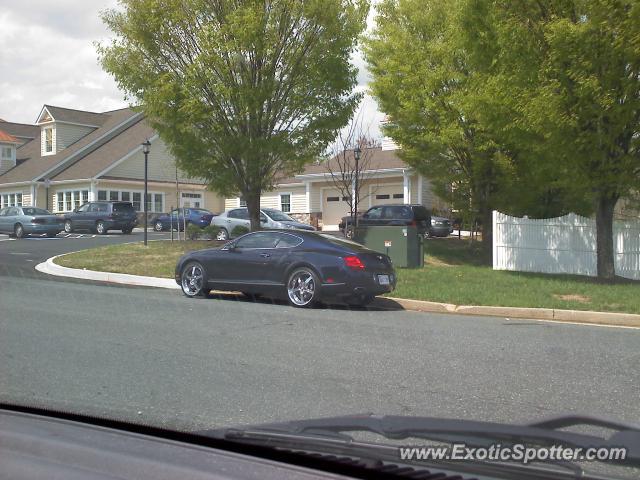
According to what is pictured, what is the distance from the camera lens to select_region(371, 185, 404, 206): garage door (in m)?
33.0

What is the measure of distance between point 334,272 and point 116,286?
6.03m

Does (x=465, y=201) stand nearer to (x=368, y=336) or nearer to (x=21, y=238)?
(x=368, y=336)

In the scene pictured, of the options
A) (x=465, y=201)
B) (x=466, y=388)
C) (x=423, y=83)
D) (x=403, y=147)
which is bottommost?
(x=466, y=388)

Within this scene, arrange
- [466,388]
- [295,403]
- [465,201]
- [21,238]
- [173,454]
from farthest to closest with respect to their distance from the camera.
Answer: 1. [21,238]
2. [465,201]
3. [466,388]
4. [295,403]
5. [173,454]

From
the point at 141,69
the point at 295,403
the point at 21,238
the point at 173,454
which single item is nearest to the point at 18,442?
the point at 173,454

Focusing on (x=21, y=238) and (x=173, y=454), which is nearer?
(x=173, y=454)

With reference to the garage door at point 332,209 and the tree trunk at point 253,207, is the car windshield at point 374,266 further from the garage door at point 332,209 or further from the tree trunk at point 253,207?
the garage door at point 332,209

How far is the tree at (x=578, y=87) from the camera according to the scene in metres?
12.8

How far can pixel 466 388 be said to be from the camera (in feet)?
20.5

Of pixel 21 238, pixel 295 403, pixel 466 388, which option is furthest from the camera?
pixel 21 238

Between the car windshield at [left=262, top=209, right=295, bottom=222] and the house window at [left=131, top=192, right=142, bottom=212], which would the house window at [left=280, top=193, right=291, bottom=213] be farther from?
the car windshield at [left=262, top=209, right=295, bottom=222]

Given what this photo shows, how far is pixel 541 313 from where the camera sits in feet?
36.9

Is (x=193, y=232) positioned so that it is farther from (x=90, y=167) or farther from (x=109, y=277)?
(x=90, y=167)

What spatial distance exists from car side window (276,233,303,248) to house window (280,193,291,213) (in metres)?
25.2
